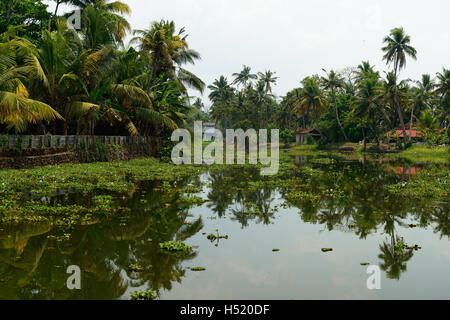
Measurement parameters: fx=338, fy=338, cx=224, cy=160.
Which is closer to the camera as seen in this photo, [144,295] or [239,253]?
[144,295]

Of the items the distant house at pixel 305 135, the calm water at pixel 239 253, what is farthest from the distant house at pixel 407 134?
the calm water at pixel 239 253

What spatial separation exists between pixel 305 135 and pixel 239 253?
55.3 m

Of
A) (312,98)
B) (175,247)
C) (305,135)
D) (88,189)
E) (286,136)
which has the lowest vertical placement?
(175,247)

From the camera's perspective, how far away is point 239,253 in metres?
6.21

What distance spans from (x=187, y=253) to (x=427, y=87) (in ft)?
185

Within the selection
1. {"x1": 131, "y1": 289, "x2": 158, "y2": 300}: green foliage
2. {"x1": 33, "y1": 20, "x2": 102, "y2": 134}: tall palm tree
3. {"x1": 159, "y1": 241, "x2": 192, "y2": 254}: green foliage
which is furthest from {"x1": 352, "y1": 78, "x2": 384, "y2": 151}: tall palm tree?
{"x1": 131, "y1": 289, "x2": 158, "y2": 300}: green foliage

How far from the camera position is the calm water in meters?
4.72

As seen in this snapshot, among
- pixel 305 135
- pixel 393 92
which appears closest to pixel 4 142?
pixel 393 92

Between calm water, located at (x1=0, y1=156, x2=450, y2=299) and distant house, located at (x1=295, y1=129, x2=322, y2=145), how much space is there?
160 ft

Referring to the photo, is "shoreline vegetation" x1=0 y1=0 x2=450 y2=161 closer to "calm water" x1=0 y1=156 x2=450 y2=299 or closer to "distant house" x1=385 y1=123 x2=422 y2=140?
"distant house" x1=385 y1=123 x2=422 y2=140

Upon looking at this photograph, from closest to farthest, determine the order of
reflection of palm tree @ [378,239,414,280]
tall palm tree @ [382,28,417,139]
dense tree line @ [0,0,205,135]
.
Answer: reflection of palm tree @ [378,239,414,280] < dense tree line @ [0,0,205,135] < tall palm tree @ [382,28,417,139]

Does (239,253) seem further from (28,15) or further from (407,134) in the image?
(407,134)
